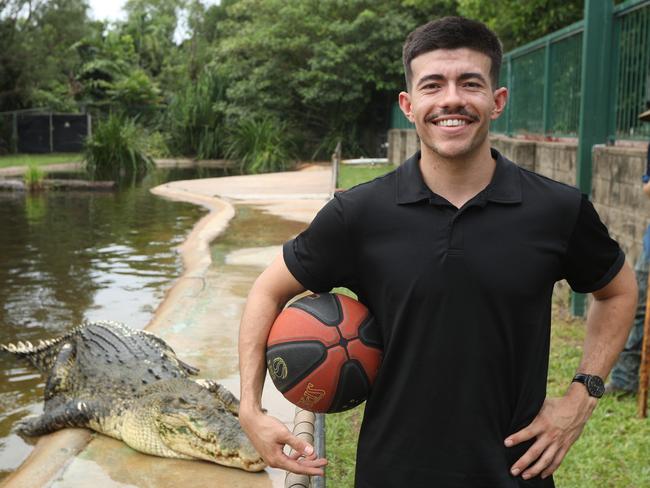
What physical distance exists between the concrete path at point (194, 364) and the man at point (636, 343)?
2.14 metres

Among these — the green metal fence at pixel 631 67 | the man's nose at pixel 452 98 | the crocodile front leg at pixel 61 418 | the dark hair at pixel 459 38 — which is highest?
the green metal fence at pixel 631 67

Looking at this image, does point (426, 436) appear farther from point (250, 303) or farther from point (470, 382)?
point (250, 303)

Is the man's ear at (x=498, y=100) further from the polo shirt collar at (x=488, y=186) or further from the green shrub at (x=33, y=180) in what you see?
the green shrub at (x=33, y=180)

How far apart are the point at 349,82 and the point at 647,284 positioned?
2450cm

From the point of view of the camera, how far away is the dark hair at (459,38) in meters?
2.29

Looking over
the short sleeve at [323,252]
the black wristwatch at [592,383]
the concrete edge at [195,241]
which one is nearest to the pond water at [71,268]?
the concrete edge at [195,241]

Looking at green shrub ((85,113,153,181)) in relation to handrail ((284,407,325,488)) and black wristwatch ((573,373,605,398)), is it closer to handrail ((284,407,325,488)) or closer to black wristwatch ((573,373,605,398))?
handrail ((284,407,325,488))

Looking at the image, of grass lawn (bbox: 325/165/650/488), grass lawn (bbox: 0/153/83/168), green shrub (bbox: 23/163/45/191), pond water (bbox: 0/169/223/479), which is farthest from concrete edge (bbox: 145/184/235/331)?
grass lawn (bbox: 0/153/83/168)

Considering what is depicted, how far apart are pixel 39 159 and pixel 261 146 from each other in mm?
9031

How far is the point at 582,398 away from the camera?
7.80 ft

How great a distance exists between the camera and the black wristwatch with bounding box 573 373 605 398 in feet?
7.89

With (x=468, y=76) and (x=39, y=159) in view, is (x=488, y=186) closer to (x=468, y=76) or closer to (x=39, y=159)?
(x=468, y=76)

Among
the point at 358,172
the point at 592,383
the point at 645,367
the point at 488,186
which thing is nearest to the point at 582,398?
the point at 592,383

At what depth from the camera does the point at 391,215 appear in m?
2.29
